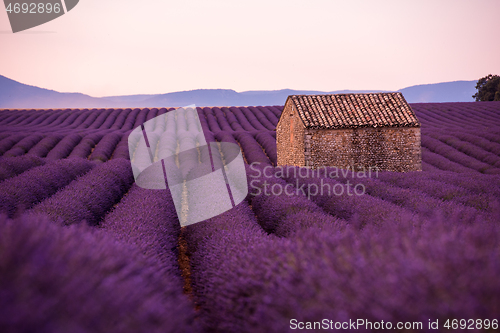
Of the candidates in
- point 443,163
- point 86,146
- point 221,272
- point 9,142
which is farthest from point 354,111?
point 9,142

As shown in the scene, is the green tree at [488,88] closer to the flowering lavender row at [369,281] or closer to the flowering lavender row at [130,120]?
the flowering lavender row at [130,120]

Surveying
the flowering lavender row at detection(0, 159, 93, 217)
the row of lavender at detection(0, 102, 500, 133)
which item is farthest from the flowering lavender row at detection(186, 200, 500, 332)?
the row of lavender at detection(0, 102, 500, 133)

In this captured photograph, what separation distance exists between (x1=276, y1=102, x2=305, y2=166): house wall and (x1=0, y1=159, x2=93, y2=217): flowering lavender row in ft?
27.7

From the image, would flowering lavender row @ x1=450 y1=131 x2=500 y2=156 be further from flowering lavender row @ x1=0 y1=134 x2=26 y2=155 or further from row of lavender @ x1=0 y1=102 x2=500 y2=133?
flowering lavender row @ x1=0 y1=134 x2=26 y2=155

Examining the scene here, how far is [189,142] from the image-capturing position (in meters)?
18.6

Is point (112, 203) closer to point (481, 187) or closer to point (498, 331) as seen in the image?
point (498, 331)

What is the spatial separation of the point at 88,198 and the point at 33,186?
1326 millimetres

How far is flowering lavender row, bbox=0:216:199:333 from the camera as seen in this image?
82 centimetres

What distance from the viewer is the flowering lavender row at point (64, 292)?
823 mm

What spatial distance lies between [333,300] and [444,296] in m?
0.38

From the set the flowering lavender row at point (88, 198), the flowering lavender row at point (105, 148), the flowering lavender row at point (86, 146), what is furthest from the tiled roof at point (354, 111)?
the flowering lavender row at point (86, 146)

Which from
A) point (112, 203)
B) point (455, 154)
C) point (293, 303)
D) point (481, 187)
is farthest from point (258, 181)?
point (455, 154)

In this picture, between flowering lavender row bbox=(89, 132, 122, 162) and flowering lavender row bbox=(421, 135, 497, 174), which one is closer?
flowering lavender row bbox=(421, 135, 497, 174)

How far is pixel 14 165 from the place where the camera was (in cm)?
776
